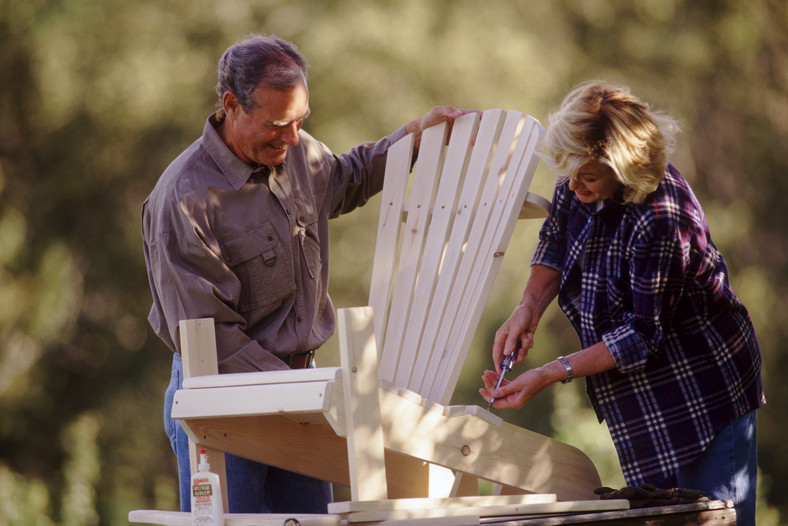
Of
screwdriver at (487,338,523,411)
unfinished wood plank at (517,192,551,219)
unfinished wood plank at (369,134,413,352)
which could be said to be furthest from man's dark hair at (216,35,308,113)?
screwdriver at (487,338,523,411)

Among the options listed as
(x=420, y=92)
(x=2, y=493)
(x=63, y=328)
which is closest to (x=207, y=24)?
(x=420, y=92)

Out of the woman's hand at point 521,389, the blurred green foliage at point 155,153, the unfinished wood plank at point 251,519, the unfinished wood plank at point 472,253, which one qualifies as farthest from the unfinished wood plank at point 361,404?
the blurred green foliage at point 155,153

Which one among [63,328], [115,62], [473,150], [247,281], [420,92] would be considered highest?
[115,62]

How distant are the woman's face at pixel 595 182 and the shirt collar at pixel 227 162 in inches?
38.0

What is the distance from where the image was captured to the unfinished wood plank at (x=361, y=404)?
218 centimetres

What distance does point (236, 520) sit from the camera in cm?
224

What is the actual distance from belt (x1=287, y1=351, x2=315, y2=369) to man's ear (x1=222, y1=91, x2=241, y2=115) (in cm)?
76

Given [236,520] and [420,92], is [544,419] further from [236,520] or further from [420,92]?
[236,520]

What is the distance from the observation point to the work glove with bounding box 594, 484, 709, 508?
8.10 feet

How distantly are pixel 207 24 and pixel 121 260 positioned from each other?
5.71 feet

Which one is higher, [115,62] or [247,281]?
[115,62]

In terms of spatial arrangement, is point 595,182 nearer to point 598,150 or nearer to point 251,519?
point 598,150

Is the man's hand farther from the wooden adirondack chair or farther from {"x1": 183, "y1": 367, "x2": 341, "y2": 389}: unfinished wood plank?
{"x1": 183, "y1": 367, "x2": 341, "y2": 389}: unfinished wood plank

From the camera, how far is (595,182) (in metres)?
2.54
